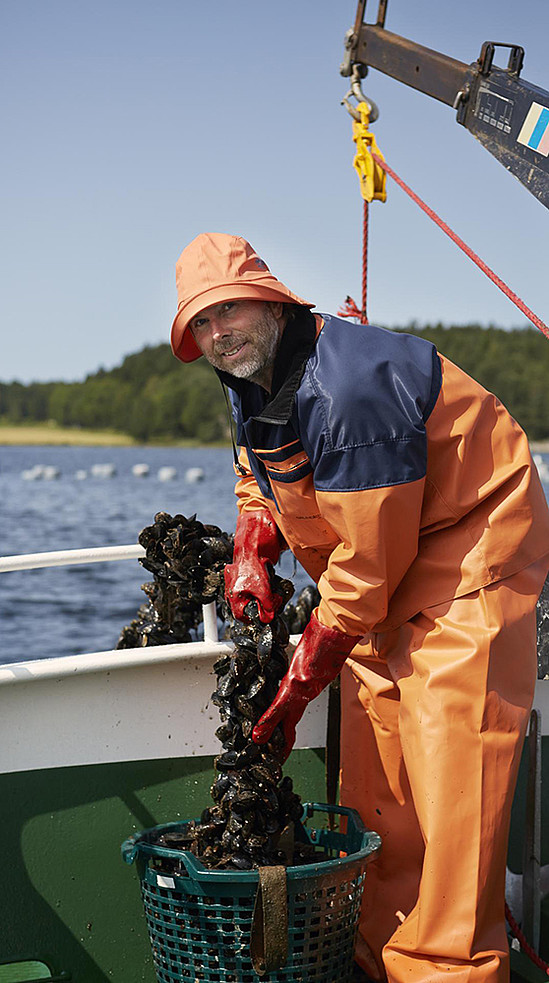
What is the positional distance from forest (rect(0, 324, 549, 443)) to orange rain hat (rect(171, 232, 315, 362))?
61176 millimetres

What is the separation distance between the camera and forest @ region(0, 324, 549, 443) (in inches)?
2670

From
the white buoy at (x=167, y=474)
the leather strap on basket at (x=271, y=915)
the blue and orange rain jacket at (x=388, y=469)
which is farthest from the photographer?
the white buoy at (x=167, y=474)

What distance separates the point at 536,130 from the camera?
294 centimetres

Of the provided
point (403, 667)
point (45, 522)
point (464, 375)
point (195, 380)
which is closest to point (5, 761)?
point (403, 667)

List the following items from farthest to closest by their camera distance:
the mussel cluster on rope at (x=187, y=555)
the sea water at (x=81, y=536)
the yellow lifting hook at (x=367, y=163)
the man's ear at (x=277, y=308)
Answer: the sea water at (x=81, y=536) → the yellow lifting hook at (x=367, y=163) → the mussel cluster on rope at (x=187, y=555) → the man's ear at (x=277, y=308)

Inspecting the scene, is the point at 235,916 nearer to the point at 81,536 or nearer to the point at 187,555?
the point at 187,555

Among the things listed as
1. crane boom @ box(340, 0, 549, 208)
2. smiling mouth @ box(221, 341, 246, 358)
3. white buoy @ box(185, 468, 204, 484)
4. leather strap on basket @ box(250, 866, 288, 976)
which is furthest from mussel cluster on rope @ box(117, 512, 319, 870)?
white buoy @ box(185, 468, 204, 484)

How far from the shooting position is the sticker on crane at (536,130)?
2.91 metres

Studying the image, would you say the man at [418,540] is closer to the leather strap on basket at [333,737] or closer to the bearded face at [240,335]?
the bearded face at [240,335]

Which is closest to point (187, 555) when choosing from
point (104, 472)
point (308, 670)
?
point (308, 670)

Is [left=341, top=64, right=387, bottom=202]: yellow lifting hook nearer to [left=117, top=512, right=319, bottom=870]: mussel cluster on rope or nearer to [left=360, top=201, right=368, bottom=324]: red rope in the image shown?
[left=360, top=201, right=368, bottom=324]: red rope

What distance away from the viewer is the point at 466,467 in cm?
239

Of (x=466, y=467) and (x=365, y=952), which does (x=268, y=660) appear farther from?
(x=365, y=952)

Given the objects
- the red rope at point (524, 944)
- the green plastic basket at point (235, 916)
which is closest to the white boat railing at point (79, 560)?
the green plastic basket at point (235, 916)
